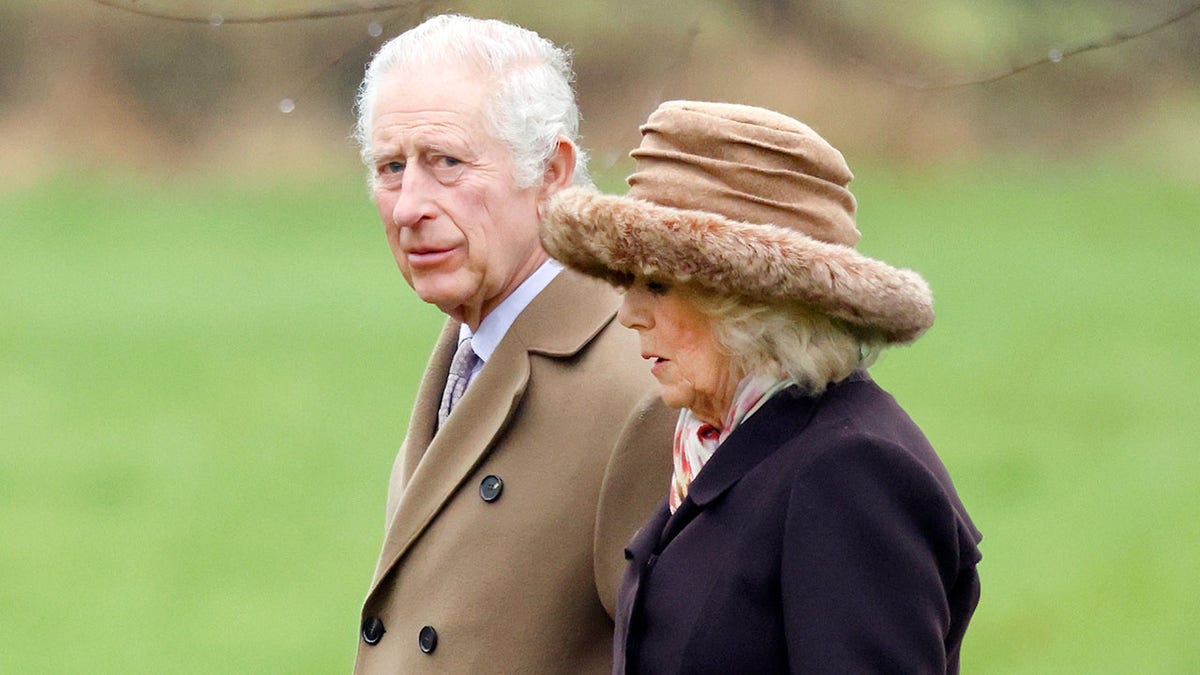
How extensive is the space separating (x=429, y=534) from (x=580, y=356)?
1.26ft

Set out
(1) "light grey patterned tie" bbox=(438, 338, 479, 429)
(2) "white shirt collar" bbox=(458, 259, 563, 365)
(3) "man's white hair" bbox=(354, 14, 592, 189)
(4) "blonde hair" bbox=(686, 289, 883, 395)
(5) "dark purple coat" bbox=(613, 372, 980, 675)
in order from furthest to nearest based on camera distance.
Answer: (1) "light grey patterned tie" bbox=(438, 338, 479, 429) → (2) "white shirt collar" bbox=(458, 259, 563, 365) → (3) "man's white hair" bbox=(354, 14, 592, 189) → (4) "blonde hair" bbox=(686, 289, 883, 395) → (5) "dark purple coat" bbox=(613, 372, 980, 675)

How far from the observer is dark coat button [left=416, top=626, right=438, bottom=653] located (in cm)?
308

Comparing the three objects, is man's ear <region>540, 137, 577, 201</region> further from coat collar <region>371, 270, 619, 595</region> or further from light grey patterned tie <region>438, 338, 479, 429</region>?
light grey patterned tie <region>438, 338, 479, 429</region>

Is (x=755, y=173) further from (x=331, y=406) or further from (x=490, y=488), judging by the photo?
(x=331, y=406)

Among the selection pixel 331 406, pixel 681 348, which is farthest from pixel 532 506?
pixel 331 406

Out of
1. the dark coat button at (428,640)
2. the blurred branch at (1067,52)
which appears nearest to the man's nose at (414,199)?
the dark coat button at (428,640)

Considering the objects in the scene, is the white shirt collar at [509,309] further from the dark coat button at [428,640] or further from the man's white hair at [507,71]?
the dark coat button at [428,640]

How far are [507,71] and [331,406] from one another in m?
10.8

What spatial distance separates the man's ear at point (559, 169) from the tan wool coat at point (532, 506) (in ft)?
0.50

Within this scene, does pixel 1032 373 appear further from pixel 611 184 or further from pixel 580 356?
pixel 580 356

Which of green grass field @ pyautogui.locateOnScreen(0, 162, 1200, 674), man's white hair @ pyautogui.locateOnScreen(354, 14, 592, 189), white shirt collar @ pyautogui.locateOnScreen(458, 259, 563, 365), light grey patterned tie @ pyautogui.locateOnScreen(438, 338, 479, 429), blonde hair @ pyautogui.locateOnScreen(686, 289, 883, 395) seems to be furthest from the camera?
green grass field @ pyautogui.locateOnScreen(0, 162, 1200, 674)

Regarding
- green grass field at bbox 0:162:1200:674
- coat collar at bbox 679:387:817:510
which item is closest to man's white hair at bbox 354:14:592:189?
coat collar at bbox 679:387:817:510

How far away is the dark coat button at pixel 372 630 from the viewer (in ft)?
10.6

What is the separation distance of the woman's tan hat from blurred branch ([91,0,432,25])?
0.66 metres
